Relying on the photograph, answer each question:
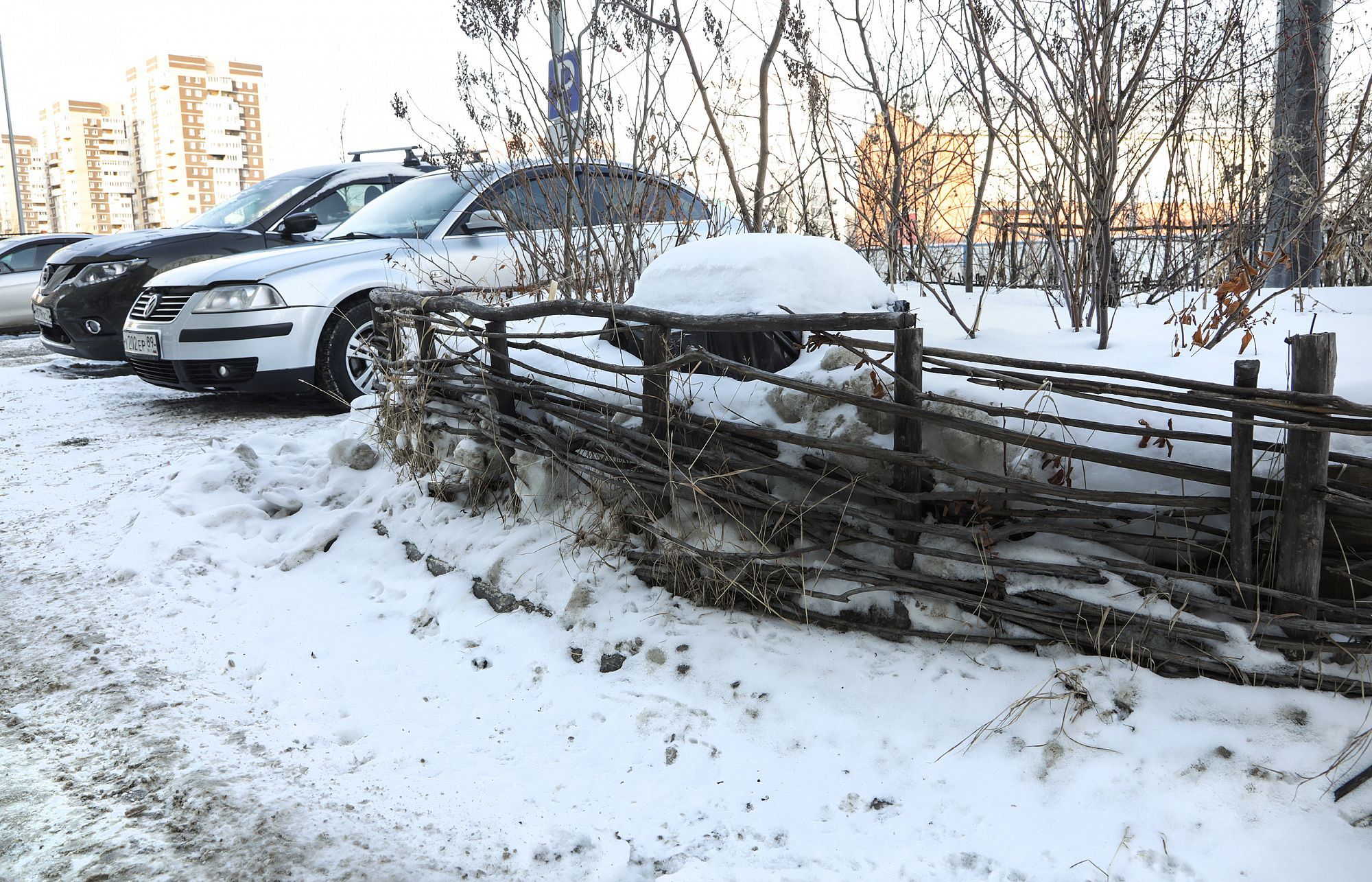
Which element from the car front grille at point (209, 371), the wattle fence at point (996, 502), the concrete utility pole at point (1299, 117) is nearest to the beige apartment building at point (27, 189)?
the car front grille at point (209, 371)

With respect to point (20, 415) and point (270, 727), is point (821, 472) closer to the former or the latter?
point (270, 727)

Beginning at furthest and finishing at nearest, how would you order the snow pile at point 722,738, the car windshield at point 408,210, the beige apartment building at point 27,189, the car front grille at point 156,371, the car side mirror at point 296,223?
the beige apartment building at point 27,189 < the car side mirror at point 296,223 < the car windshield at point 408,210 < the car front grille at point 156,371 < the snow pile at point 722,738

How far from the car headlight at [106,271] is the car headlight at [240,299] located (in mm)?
1970

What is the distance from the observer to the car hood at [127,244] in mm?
7203

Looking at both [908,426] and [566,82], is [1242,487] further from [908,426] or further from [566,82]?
[566,82]

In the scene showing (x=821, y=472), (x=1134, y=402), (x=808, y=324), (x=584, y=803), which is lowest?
(x=584, y=803)

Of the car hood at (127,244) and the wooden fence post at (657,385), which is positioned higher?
the car hood at (127,244)

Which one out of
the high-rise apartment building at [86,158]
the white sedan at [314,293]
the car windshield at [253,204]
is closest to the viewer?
the white sedan at [314,293]

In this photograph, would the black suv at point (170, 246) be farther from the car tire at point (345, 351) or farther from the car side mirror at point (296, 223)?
the car tire at point (345, 351)

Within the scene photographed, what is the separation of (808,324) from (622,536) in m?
0.96

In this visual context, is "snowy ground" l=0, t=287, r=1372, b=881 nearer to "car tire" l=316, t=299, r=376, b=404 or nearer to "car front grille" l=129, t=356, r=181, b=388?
"car tire" l=316, t=299, r=376, b=404

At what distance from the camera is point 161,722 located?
2615 millimetres

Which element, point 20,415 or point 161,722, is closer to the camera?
point 161,722

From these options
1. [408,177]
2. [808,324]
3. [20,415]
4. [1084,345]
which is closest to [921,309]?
[1084,345]
